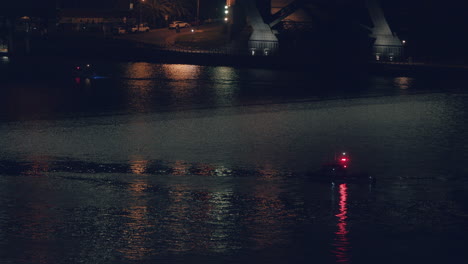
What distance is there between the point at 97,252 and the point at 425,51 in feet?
259

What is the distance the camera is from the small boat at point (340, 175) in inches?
1180

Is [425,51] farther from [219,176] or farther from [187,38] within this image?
[219,176]

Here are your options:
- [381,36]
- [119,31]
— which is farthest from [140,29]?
[381,36]

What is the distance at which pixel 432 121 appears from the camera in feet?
161

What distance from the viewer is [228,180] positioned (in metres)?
29.6

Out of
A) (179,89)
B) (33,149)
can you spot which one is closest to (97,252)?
(33,149)

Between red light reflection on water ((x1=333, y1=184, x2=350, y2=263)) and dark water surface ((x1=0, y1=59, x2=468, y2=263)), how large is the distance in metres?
0.06

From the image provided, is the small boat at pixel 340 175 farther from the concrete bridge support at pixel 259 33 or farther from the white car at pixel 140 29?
the white car at pixel 140 29

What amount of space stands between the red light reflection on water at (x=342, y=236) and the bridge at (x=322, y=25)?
68.0 m

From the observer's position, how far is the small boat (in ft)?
98.4

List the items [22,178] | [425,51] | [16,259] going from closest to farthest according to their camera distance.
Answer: [16,259]
[22,178]
[425,51]

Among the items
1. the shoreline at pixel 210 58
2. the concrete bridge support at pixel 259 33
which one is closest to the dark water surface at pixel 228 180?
the shoreline at pixel 210 58

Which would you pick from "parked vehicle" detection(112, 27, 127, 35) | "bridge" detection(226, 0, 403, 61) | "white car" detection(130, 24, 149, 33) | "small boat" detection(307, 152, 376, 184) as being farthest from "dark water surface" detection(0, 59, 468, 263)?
"white car" detection(130, 24, 149, 33)

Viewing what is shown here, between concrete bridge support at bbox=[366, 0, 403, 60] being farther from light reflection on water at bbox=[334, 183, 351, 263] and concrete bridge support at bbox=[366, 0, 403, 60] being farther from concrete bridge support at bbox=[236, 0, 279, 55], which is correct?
light reflection on water at bbox=[334, 183, 351, 263]
